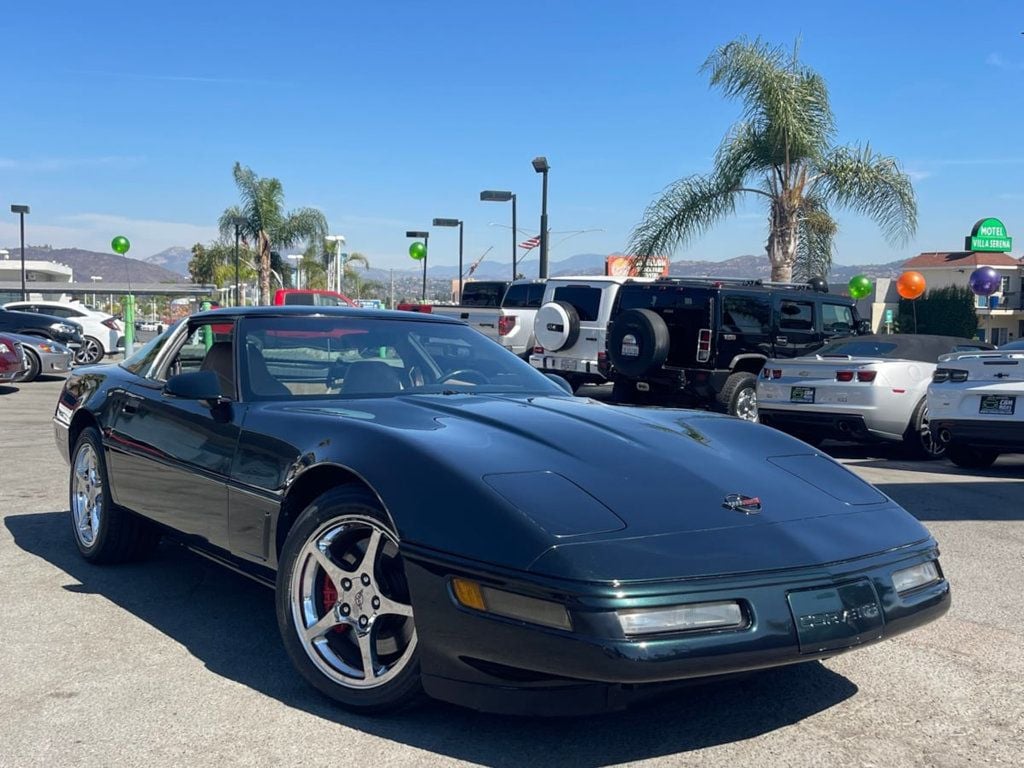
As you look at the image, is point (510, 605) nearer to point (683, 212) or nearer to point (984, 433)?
point (984, 433)

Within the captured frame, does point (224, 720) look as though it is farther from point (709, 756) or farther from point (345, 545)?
point (709, 756)

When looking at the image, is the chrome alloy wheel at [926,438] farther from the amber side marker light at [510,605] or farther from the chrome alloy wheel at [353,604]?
the amber side marker light at [510,605]

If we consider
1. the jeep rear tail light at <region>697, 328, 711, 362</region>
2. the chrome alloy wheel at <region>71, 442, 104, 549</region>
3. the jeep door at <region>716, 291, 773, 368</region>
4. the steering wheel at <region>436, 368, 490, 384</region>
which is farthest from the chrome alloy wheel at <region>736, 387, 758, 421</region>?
the chrome alloy wheel at <region>71, 442, 104, 549</region>

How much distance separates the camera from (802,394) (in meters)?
10.9

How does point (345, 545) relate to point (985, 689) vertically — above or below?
above

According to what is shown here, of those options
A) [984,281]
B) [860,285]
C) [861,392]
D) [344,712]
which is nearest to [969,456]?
[861,392]

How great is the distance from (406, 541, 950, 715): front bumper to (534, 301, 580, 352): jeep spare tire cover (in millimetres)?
12899

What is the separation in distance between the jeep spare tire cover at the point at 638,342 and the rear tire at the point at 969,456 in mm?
3792

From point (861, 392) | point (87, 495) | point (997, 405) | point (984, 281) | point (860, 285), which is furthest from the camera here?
point (860, 285)

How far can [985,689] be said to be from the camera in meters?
3.63

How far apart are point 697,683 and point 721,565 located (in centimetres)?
34

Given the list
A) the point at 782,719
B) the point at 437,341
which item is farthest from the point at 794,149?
the point at 782,719

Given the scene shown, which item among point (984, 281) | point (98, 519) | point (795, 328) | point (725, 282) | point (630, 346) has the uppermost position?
point (984, 281)

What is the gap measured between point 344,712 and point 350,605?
1.11 feet
